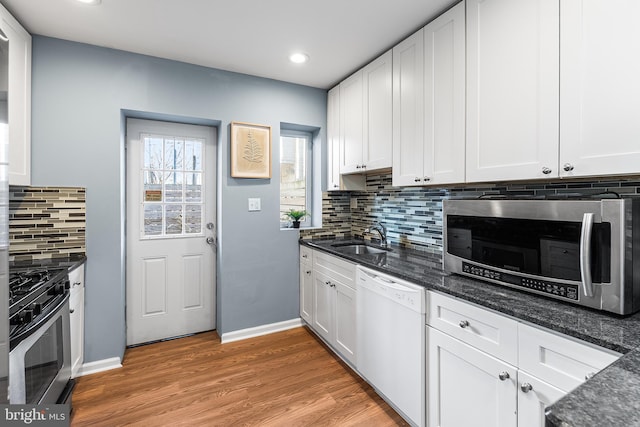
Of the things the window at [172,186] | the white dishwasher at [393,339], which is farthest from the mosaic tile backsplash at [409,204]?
the window at [172,186]

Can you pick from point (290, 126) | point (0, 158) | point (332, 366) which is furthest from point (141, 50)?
point (332, 366)

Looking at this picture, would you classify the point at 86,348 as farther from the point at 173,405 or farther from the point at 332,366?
the point at 332,366

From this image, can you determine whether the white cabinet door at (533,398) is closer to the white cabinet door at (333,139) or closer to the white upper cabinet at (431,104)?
the white upper cabinet at (431,104)

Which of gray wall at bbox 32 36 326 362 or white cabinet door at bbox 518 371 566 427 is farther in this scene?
gray wall at bbox 32 36 326 362

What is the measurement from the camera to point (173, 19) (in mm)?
1945

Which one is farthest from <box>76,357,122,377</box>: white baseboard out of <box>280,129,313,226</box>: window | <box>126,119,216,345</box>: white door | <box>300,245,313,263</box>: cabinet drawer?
<box>280,129,313,226</box>: window

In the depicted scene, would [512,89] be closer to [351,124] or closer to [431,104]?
[431,104]

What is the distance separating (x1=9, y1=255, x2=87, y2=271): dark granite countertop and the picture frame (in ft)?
4.16

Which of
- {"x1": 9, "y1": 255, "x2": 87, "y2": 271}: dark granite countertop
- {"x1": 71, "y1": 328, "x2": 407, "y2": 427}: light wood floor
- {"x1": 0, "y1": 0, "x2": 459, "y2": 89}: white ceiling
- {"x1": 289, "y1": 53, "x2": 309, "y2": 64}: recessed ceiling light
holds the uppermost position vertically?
{"x1": 289, "y1": 53, "x2": 309, "y2": 64}: recessed ceiling light

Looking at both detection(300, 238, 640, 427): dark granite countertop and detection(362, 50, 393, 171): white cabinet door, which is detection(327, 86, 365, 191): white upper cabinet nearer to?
detection(362, 50, 393, 171): white cabinet door

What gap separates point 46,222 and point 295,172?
2.05 meters

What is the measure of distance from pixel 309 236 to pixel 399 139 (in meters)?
1.37

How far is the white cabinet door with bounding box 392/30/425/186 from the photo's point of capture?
2.00m

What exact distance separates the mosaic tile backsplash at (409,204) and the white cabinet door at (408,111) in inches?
13.9
